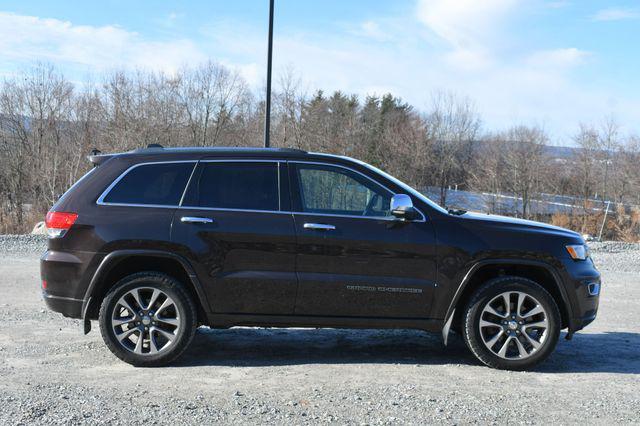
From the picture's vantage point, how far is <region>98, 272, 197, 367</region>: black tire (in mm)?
5332

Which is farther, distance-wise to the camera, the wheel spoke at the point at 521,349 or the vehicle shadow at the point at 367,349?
the vehicle shadow at the point at 367,349

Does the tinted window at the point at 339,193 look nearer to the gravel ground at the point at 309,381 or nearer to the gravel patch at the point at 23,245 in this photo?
the gravel ground at the point at 309,381

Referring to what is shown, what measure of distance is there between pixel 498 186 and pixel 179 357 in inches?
1206

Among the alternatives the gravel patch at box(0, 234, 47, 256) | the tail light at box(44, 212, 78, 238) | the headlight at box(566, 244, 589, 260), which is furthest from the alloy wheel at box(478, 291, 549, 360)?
the gravel patch at box(0, 234, 47, 256)

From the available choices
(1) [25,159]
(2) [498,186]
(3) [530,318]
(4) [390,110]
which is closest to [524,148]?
(2) [498,186]

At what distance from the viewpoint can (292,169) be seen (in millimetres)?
5598

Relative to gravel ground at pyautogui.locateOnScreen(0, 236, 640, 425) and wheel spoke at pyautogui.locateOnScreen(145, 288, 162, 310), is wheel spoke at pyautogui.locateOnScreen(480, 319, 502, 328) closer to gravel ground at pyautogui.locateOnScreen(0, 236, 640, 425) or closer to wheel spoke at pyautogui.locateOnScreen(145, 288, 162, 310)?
gravel ground at pyautogui.locateOnScreen(0, 236, 640, 425)

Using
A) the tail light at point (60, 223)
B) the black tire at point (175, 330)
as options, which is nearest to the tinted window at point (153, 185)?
the tail light at point (60, 223)

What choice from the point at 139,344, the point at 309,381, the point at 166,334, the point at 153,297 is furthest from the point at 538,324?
the point at 139,344

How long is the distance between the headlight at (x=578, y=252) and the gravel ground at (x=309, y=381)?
1.00m

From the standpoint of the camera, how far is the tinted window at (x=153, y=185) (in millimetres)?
5488

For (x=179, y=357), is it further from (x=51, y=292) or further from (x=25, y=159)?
(x=25, y=159)

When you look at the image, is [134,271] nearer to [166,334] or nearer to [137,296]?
[137,296]

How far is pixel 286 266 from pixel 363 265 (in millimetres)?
660
